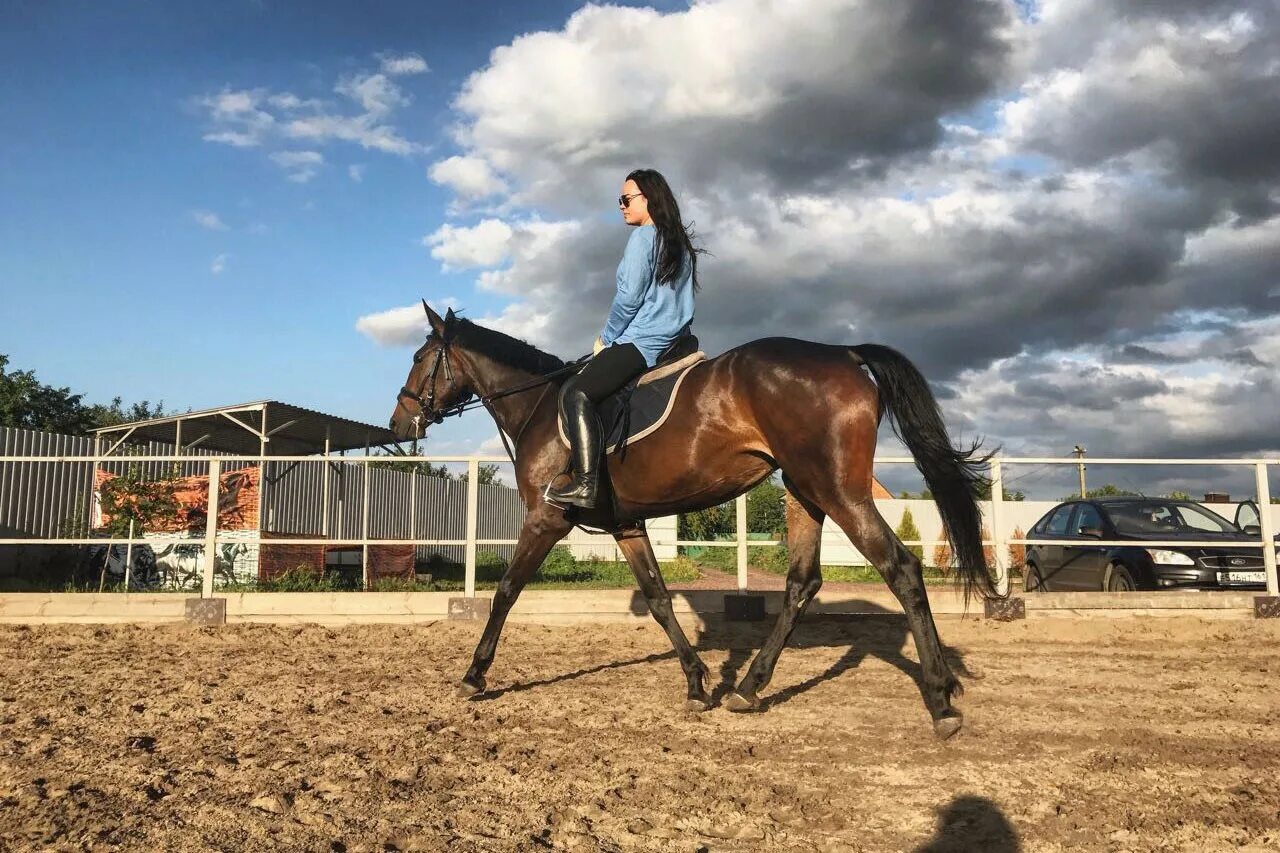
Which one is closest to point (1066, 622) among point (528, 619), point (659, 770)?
point (528, 619)

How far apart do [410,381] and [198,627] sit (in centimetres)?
425

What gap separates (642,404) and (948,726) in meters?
2.30

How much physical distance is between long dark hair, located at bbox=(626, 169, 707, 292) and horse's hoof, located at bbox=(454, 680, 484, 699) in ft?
8.80

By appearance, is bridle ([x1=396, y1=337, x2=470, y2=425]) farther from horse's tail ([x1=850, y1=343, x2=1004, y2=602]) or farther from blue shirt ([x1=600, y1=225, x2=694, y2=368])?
horse's tail ([x1=850, y1=343, x2=1004, y2=602])

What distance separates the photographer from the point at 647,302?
4980 mm

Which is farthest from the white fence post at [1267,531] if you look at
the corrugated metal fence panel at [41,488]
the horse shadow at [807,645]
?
the corrugated metal fence panel at [41,488]

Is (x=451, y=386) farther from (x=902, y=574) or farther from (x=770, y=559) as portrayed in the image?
(x=770, y=559)

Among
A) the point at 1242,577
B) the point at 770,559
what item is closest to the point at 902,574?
the point at 1242,577

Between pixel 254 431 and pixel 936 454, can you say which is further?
pixel 254 431

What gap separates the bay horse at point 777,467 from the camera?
13.7ft

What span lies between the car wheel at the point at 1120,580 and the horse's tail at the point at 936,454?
20.8ft

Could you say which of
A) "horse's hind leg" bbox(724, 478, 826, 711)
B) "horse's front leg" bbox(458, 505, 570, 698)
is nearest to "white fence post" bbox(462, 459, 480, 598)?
"horse's front leg" bbox(458, 505, 570, 698)

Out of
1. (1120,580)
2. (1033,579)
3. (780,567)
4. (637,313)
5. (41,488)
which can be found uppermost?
(637,313)

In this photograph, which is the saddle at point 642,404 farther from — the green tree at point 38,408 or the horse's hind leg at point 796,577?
the green tree at point 38,408
